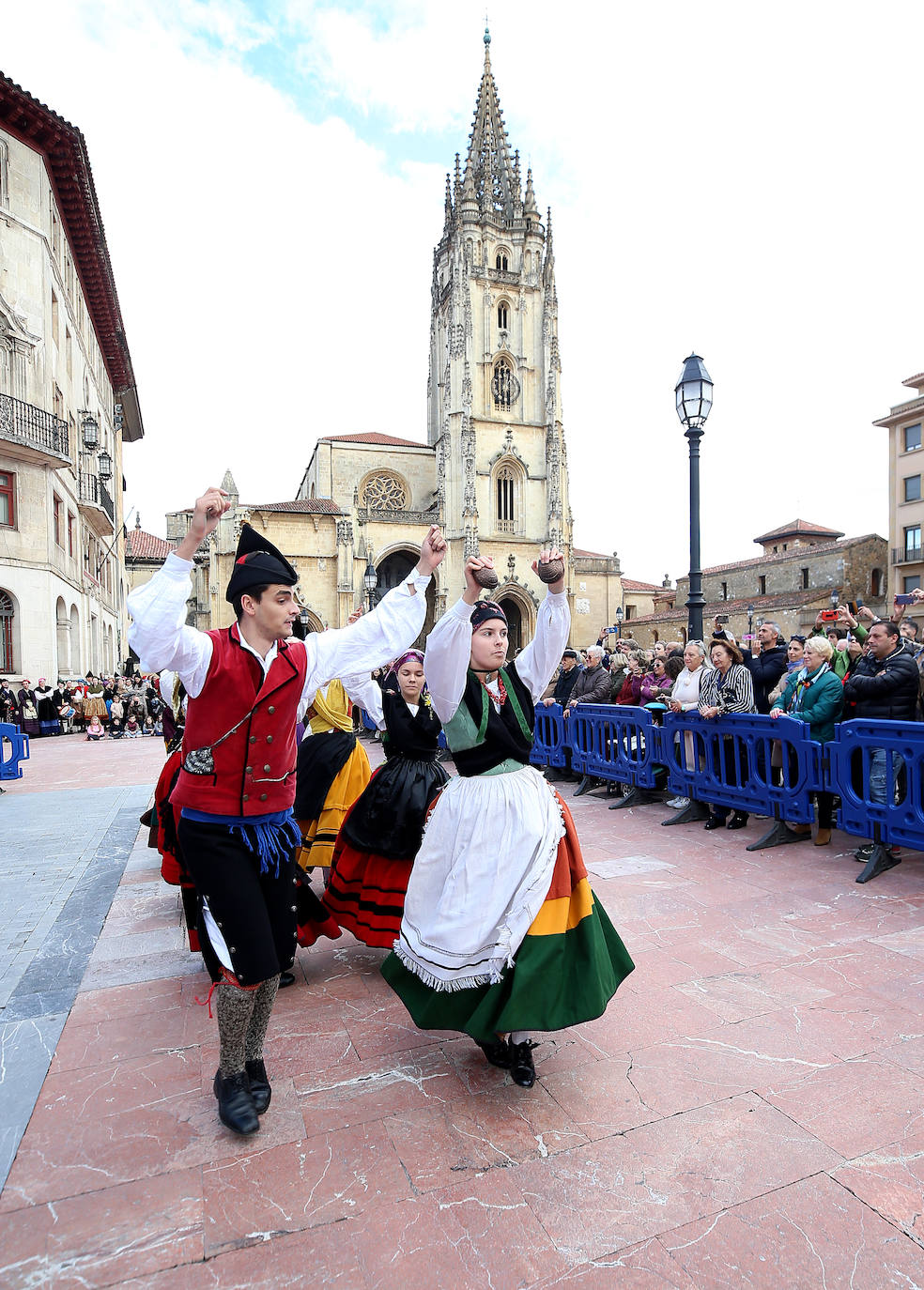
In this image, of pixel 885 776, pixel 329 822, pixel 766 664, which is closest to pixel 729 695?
pixel 766 664

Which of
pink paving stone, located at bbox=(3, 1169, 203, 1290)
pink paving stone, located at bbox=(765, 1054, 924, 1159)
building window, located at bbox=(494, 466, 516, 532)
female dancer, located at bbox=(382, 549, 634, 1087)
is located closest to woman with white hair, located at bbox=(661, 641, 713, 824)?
pink paving stone, located at bbox=(765, 1054, 924, 1159)

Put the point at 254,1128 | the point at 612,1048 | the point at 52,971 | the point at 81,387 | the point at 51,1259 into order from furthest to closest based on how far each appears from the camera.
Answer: the point at 81,387 → the point at 52,971 → the point at 612,1048 → the point at 254,1128 → the point at 51,1259

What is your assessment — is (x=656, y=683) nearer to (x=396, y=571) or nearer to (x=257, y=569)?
(x=257, y=569)

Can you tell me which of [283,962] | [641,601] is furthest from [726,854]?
[641,601]

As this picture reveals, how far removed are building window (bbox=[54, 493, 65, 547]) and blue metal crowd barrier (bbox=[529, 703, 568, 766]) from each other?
1830 cm

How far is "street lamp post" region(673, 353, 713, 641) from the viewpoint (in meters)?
8.62

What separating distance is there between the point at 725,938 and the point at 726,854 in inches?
80.2

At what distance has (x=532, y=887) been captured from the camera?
2.83 metres

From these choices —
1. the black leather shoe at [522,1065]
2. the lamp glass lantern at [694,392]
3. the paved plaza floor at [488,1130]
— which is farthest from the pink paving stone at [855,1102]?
the lamp glass lantern at [694,392]

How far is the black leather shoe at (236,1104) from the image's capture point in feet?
8.46

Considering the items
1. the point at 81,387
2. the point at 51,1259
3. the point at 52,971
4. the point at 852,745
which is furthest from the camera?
the point at 81,387

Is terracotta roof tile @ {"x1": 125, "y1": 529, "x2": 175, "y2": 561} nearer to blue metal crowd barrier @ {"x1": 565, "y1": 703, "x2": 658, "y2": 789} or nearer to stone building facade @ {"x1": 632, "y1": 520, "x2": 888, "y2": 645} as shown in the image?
stone building facade @ {"x1": 632, "y1": 520, "x2": 888, "y2": 645}

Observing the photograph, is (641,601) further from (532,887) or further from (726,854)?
(532,887)

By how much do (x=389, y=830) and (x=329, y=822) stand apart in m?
0.87
